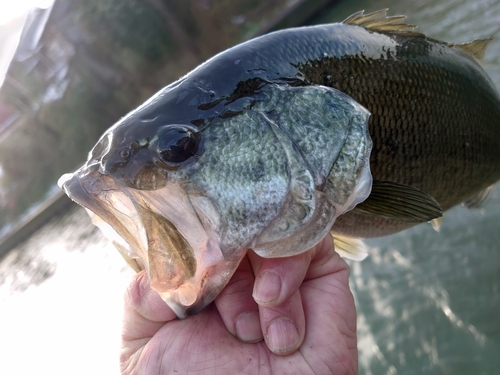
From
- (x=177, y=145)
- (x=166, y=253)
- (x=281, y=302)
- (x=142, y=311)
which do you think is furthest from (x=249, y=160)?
(x=142, y=311)

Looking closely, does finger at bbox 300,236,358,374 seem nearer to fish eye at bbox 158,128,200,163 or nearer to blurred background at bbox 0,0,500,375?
fish eye at bbox 158,128,200,163

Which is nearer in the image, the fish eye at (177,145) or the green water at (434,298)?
the fish eye at (177,145)

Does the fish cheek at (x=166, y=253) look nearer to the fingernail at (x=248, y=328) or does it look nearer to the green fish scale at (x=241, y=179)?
the green fish scale at (x=241, y=179)

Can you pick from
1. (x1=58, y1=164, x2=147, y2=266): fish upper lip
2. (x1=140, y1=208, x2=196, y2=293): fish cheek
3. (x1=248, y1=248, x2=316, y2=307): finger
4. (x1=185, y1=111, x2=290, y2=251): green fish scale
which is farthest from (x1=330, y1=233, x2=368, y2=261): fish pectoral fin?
(x1=58, y1=164, x2=147, y2=266): fish upper lip

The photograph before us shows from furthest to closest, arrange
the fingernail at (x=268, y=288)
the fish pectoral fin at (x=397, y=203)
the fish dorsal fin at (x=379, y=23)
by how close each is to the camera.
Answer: the fish dorsal fin at (x=379, y=23), the fish pectoral fin at (x=397, y=203), the fingernail at (x=268, y=288)

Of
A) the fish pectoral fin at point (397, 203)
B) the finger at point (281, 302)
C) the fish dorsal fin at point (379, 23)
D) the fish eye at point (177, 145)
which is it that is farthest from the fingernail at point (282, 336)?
the fish dorsal fin at point (379, 23)

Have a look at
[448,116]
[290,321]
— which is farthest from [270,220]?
[448,116]
